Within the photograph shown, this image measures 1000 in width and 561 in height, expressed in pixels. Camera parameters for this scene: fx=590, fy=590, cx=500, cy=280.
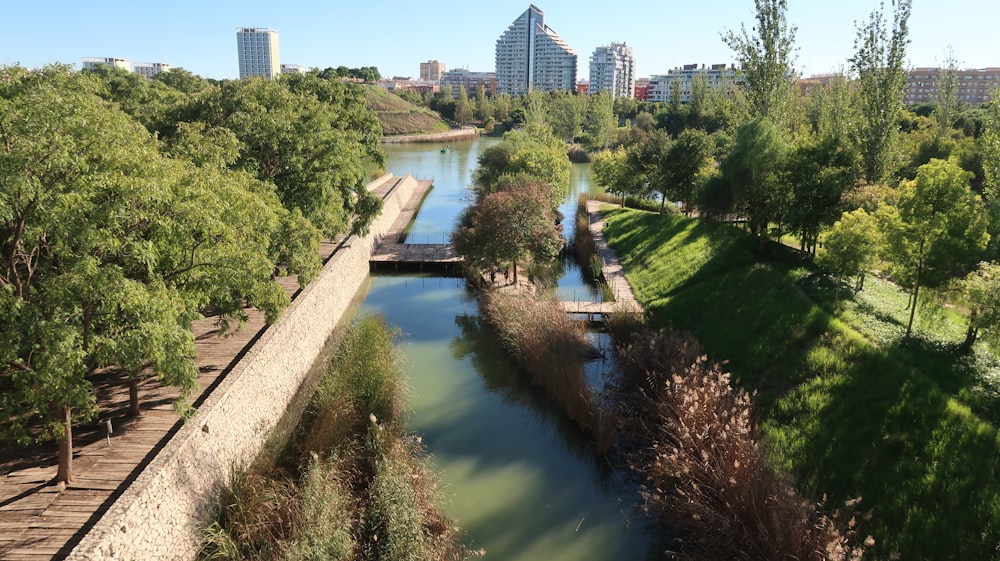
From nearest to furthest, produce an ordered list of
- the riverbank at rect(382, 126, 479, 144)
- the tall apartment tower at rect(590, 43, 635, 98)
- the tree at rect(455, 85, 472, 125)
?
the riverbank at rect(382, 126, 479, 144) → the tree at rect(455, 85, 472, 125) → the tall apartment tower at rect(590, 43, 635, 98)

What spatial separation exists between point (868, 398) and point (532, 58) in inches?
6955

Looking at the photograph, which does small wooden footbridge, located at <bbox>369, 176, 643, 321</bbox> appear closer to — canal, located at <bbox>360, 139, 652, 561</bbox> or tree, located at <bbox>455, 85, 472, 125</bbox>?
canal, located at <bbox>360, 139, 652, 561</bbox>

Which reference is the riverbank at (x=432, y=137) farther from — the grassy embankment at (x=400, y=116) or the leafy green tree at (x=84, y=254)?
the leafy green tree at (x=84, y=254)

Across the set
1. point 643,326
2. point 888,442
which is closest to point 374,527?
point 888,442

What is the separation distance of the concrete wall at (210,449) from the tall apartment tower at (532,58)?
161942mm

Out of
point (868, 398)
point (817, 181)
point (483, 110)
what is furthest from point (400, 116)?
point (868, 398)

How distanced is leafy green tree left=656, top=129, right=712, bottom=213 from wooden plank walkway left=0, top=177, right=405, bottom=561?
77.0 feet

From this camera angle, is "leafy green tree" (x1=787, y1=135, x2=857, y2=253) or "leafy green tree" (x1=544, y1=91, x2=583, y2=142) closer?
"leafy green tree" (x1=787, y1=135, x2=857, y2=253)

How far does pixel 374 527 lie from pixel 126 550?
3516mm

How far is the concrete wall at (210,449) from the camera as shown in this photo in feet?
27.1

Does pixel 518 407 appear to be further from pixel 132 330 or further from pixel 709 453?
pixel 132 330

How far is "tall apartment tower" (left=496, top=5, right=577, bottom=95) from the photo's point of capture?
170750 millimetres

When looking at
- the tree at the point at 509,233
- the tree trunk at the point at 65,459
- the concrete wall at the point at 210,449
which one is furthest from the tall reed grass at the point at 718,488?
the tree trunk at the point at 65,459

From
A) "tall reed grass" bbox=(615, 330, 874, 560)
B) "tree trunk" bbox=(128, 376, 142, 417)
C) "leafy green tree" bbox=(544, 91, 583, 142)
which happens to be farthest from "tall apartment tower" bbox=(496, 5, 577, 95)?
"tree trunk" bbox=(128, 376, 142, 417)
